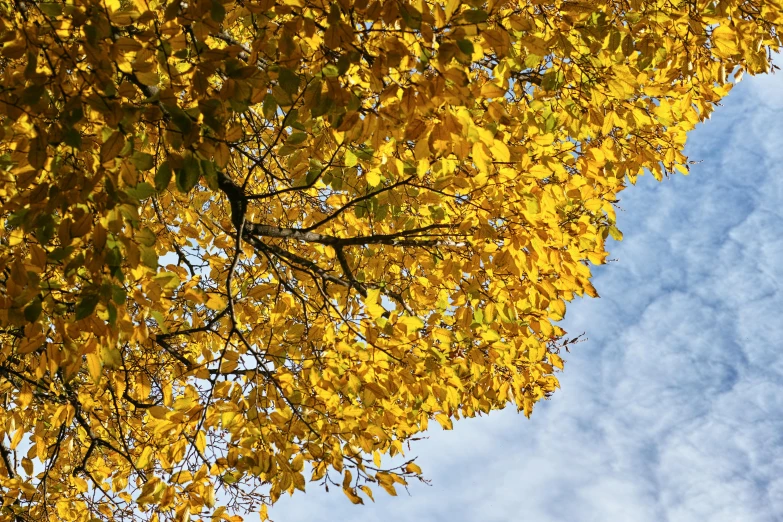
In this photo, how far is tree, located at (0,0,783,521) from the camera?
2309 mm

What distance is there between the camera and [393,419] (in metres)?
3.70

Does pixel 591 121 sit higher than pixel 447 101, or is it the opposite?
pixel 591 121

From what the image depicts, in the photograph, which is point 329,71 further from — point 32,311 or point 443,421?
point 443,421

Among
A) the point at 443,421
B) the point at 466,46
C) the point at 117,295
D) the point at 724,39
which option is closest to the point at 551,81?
the point at 724,39

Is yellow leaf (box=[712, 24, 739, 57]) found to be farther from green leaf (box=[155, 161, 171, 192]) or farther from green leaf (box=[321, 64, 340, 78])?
green leaf (box=[155, 161, 171, 192])

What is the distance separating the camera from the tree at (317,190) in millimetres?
2309

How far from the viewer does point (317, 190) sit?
17.5ft

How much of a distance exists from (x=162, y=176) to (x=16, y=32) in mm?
801

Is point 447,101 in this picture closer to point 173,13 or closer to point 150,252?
point 173,13

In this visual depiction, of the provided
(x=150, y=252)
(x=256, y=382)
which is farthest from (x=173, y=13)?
(x=256, y=382)

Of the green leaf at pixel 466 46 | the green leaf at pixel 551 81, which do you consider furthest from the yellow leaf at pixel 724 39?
the green leaf at pixel 466 46

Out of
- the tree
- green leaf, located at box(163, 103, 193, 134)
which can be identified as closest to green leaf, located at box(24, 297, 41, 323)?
the tree

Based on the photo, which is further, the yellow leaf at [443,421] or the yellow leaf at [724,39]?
the yellow leaf at [443,421]

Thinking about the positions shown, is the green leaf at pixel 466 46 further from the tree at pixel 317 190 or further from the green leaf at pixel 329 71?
the green leaf at pixel 329 71
